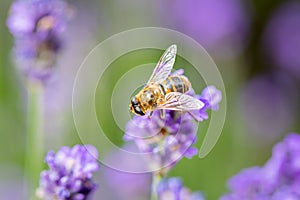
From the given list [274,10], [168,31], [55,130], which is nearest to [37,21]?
[55,130]

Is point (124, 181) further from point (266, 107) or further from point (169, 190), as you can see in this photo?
point (266, 107)

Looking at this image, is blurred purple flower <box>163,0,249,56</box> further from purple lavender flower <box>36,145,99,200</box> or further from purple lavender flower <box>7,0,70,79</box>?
purple lavender flower <box>36,145,99,200</box>

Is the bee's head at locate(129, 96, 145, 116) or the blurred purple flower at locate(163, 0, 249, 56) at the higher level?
the blurred purple flower at locate(163, 0, 249, 56)

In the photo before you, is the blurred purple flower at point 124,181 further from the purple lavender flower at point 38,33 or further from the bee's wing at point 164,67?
the bee's wing at point 164,67

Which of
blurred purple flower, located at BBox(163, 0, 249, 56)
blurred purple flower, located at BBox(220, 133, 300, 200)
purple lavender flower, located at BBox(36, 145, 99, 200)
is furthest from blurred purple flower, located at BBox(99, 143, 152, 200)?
blurred purple flower, located at BBox(163, 0, 249, 56)

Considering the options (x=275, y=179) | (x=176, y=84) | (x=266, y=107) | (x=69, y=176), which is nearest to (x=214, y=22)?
(x=266, y=107)

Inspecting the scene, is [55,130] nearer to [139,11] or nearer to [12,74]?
[12,74]
